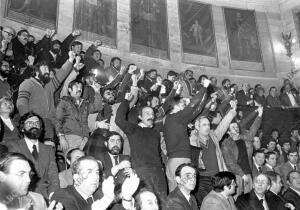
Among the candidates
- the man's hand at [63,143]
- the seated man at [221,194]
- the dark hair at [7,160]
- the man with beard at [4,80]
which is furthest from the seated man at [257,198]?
the man with beard at [4,80]

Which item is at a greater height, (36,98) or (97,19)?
(97,19)

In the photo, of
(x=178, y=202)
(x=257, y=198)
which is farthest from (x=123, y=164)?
(x=257, y=198)

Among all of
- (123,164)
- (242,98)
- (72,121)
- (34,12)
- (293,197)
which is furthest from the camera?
(242,98)

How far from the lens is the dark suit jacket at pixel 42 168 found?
4.37 metres

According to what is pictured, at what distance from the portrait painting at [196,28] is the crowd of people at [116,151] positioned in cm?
725

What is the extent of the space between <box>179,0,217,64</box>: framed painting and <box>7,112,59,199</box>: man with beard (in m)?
11.6

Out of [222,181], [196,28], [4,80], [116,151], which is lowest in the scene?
[222,181]

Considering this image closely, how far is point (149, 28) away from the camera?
1499cm

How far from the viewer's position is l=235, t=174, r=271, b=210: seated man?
5.70 m

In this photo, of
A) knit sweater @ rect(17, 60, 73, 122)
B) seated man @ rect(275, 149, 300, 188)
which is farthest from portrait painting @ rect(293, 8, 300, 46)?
knit sweater @ rect(17, 60, 73, 122)

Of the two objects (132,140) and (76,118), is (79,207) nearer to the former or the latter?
(132,140)

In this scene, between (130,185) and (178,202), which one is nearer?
(130,185)

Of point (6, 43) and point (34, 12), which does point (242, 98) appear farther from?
point (6, 43)

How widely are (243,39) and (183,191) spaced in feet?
45.3
